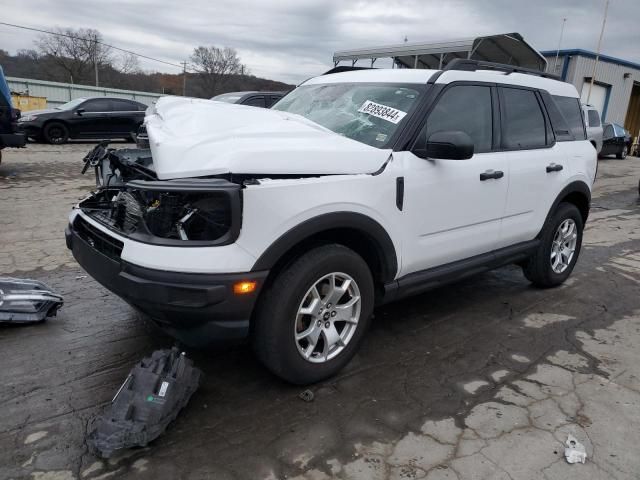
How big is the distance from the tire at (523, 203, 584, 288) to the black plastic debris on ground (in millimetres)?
3391

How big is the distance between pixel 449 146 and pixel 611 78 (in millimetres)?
27886

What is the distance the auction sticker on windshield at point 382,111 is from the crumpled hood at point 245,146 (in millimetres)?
342

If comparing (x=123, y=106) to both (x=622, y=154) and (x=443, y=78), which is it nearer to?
(x=443, y=78)

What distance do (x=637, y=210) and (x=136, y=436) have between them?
10.4 metres

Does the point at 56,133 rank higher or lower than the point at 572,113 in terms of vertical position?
lower

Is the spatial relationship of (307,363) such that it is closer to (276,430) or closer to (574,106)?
(276,430)

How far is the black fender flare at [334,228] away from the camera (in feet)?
8.46

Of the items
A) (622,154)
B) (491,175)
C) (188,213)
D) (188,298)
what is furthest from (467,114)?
(622,154)

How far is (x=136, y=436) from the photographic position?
91.5 inches

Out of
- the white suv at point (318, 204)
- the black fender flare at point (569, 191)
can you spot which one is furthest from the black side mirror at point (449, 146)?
the black fender flare at point (569, 191)

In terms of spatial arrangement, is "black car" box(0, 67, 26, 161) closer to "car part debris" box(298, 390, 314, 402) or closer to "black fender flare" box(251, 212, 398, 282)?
"black fender flare" box(251, 212, 398, 282)

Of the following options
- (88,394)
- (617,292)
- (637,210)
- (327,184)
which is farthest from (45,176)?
(637,210)

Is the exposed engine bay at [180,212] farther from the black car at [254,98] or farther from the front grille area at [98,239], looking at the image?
the black car at [254,98]

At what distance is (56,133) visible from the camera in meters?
15.2
